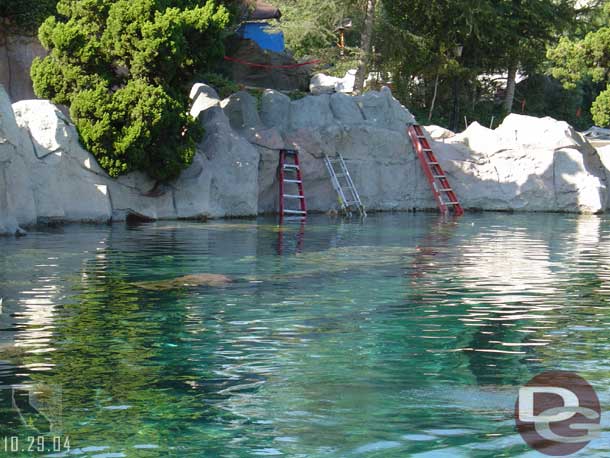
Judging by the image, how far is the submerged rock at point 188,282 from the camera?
11.2 m

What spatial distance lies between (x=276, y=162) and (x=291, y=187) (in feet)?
3.31

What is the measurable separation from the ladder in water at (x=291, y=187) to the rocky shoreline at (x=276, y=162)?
314 mm

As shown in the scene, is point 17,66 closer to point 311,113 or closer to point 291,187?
point 311,113

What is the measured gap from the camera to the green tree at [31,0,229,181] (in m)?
19.6

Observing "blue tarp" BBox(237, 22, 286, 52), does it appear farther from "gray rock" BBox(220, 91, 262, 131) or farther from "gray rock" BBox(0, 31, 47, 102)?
"gray rock" BBox(220, 91, 262, 131)

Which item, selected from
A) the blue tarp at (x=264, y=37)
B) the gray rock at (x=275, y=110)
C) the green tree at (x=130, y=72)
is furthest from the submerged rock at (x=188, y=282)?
the blue tarp at (x=264, y=37)

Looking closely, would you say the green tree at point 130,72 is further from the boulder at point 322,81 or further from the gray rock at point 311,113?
the boulder at point 322,81

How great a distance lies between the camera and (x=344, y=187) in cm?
2491

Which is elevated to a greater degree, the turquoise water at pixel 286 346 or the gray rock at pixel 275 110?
the gray rock at pixel 275 110

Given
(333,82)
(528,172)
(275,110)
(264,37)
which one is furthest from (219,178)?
(264,37)

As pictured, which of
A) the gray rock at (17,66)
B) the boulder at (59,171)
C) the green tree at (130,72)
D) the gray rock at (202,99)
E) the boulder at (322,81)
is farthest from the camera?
the boulder at (322,81)

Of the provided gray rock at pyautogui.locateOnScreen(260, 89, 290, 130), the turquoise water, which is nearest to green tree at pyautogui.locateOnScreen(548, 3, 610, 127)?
gray rock at pyautogui.locateOnScreen(260, 89, 290, 130)

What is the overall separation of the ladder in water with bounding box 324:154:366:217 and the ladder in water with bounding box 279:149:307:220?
34.2 inches

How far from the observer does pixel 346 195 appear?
81.6 ft
